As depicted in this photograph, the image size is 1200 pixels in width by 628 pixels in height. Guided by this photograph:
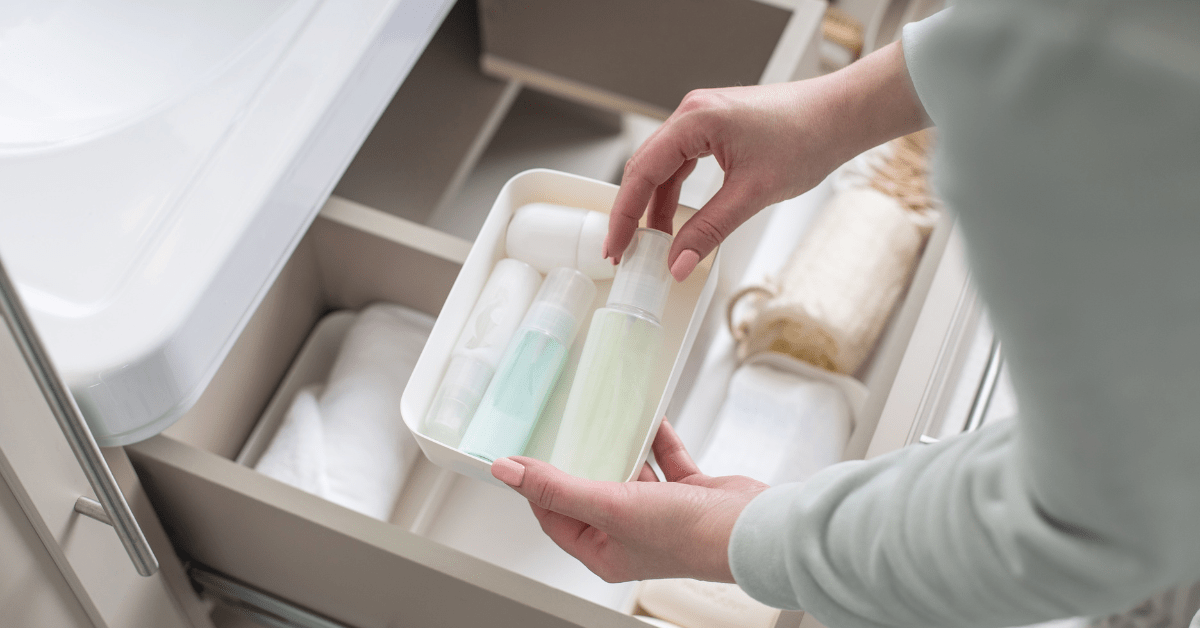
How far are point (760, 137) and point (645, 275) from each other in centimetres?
12

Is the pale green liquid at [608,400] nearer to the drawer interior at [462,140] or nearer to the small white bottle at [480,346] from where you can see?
the small white bottle at [480,346]

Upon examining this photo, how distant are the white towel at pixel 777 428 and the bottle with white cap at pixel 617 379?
241 millimetres

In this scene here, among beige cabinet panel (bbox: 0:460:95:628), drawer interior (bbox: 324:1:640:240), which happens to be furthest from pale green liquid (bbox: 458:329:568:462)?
drawer interior (bbox: 324:1:640:240)

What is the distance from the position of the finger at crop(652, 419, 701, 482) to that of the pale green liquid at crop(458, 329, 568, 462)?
0.09 m

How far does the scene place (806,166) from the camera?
0.54 meters

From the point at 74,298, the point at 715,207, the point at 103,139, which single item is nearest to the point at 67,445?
the point at 74,298

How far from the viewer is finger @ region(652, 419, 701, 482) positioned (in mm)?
529

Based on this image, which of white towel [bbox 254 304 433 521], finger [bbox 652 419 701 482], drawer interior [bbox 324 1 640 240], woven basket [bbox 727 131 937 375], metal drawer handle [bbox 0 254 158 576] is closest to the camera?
metal drawer handle [bbox 0 254 158 576]

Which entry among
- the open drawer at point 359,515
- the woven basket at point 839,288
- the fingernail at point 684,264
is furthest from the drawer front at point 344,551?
the woven basket at point 839,288

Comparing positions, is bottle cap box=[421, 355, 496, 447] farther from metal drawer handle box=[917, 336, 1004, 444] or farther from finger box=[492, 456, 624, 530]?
metal drawer handle box=[917, 336, 1004, 444]

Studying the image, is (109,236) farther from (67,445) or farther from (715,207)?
(715,207)

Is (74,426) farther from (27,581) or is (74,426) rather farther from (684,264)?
(684,264)

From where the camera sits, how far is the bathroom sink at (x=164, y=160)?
16.8 inches

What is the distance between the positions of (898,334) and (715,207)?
23 centimetres
